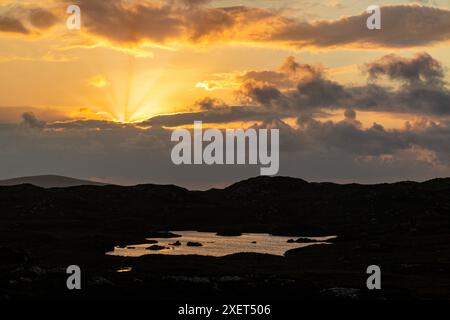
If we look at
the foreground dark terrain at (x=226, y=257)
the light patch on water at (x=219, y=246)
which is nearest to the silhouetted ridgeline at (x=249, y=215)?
the foreground dark terrain at (x=226, y=257)

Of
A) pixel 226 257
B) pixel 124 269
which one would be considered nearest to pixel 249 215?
pixel 226 257

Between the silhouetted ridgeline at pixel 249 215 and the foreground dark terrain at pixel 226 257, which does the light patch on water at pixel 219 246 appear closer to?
the foreground dark terrain at pixel 226 257

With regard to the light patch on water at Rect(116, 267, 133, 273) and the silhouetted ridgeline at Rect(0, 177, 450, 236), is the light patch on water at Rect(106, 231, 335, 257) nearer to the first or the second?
the silhouetted ridgeline at Rect(0, 177, 450, 236)

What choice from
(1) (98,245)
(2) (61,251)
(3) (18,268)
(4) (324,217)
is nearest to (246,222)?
(4) (324,217)

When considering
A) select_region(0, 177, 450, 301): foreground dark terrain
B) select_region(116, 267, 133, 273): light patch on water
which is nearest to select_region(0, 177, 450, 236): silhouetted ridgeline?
select_region(0, 177, 450, 301): foreground dark terrain

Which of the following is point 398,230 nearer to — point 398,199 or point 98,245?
point 398,199

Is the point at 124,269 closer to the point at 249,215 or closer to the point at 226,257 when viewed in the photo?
the point at 226,257
